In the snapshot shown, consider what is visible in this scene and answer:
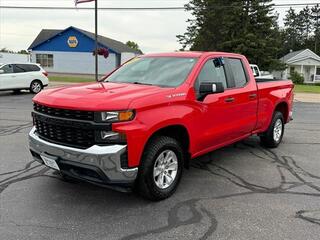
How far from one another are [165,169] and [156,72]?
151 cm

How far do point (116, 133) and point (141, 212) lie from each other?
101 cm

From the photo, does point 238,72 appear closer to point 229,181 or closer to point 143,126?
point 229,181

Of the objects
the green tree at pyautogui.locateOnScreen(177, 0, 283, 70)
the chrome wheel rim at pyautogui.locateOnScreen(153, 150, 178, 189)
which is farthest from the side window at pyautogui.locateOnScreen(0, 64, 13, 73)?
the green tree at pyautogui.locateOnScreen(177, 0, 283, 70)

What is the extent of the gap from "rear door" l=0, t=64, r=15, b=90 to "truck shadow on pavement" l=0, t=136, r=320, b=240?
44.4 ft

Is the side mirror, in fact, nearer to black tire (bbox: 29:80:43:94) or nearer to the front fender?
the front fender

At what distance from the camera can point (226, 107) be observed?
5703 millimetres

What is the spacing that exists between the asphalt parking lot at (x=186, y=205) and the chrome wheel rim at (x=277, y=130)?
100 cm

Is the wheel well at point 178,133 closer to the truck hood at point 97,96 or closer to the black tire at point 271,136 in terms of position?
the truck hood at point 97,96

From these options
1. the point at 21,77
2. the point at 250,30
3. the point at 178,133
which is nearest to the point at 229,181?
the point at 178,133

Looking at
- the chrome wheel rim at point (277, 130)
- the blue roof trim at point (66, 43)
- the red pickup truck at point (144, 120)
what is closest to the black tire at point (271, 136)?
the chrome wheel rim at point (277, 130)

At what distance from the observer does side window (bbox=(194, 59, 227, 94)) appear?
17.5 ft

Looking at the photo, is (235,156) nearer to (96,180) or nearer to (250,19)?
(96,180)

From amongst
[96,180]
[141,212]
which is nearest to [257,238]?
[141,212]

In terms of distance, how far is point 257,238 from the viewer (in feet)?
12.5
